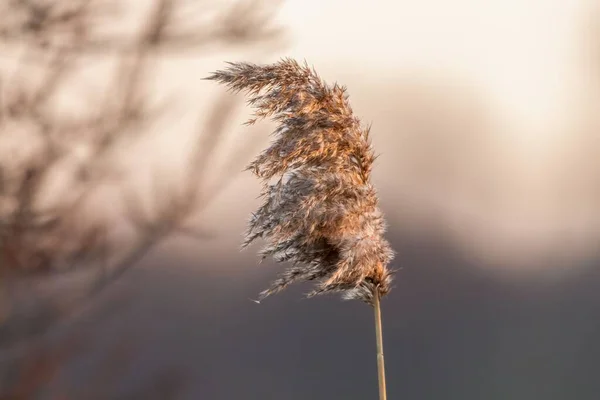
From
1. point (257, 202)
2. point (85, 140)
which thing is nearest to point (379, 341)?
point (257, 202)

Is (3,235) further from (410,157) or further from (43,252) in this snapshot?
(410,157)

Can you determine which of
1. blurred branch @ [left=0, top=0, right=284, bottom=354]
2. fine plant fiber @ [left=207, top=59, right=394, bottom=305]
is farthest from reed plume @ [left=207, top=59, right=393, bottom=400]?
blurred branch @ [left=0, top=0, right=284, bottom=354]

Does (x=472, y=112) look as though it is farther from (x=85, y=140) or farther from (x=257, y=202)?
(x=85, y=140)

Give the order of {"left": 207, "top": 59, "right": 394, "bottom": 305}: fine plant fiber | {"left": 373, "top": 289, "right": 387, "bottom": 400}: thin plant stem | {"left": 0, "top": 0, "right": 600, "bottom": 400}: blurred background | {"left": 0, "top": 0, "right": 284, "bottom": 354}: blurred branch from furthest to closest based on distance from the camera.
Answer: {"left": 0, "top": 0, "right": 600, "bottom": 400}: blurred background < {"left": 0, "top": 0, "right": 284, "bottom": 354}: blurred branch < {"left": 373, "top": 289, "right": 387, "bottom": 400}: thin plant stem < {"left": 207, "top": 59, "right": 394, "bottom": 305}: fine plant fiber

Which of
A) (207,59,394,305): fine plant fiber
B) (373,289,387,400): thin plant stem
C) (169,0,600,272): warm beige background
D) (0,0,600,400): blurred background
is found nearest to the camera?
(207,59,394,305): fine plant fiber

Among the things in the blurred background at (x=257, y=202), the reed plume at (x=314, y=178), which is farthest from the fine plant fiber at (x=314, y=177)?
the blurred background at (x=257, y=202)

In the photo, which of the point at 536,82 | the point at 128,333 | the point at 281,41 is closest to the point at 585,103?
the point at 536,82

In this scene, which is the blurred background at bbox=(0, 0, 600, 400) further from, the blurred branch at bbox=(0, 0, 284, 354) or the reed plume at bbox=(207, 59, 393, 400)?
the reed plume at bbox=(207, 59, 393, 400)
